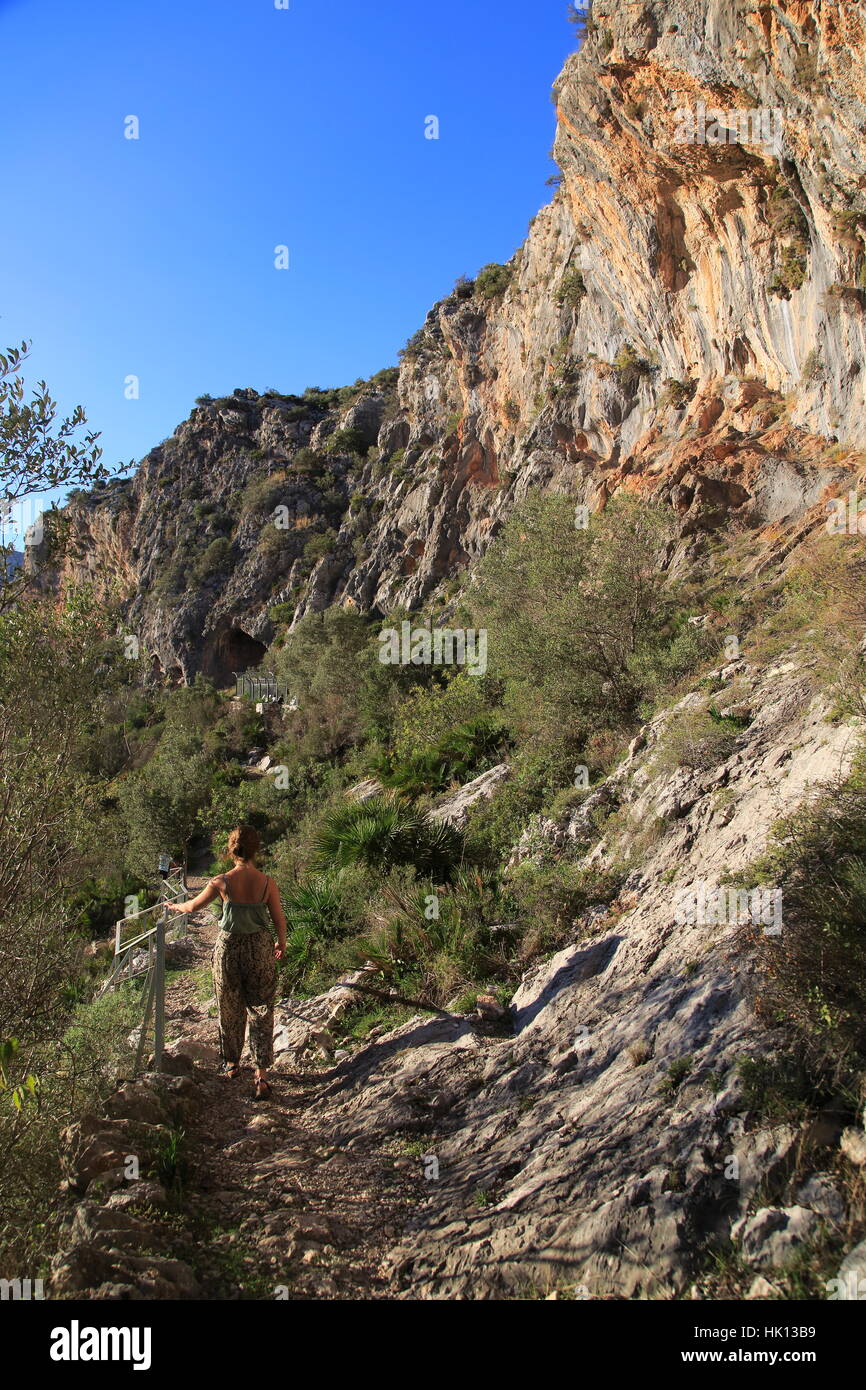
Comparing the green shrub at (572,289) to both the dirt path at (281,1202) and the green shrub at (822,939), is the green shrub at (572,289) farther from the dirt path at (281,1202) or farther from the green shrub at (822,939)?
the dirt path at (281,1202)

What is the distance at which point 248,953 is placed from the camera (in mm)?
5180

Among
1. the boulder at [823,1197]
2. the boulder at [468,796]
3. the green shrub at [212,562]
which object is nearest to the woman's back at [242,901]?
the boulder at [823,1197]

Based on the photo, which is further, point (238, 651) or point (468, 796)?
point (238, 651)

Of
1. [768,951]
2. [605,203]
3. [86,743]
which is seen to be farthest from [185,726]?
[768,951]

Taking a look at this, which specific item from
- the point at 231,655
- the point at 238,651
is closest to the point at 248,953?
the point at 231,655

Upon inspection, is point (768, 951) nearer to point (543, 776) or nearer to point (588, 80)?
point (543, 776)

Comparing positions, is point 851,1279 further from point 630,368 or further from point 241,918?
point 630,368

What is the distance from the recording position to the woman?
5.14m

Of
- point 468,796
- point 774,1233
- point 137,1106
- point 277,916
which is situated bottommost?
point 137,1106

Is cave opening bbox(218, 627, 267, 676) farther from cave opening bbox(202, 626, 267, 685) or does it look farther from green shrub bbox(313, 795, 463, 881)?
green shrub bbox(313, 795, 463, 881)

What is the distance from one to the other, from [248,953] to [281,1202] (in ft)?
5.55

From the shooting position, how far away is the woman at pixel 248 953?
514 cm

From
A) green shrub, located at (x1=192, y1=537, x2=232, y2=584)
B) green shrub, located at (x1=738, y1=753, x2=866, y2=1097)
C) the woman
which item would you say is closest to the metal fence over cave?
green shrub, located at (x1=192, y1=537, x2=232, y2=584)

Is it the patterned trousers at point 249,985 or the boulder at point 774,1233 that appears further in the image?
the patterned trousers at point 249,985
